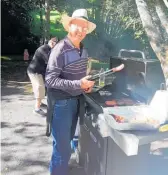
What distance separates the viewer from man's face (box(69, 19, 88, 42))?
250 centimetres

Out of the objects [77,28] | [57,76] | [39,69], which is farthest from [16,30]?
[57,76]

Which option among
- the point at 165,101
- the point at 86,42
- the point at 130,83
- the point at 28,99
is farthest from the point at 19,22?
the point at 165,101

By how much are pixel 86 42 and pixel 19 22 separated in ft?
10.6

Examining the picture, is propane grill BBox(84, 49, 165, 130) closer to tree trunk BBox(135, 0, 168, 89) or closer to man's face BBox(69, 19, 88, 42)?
man's face BBox(69, 19, 88, 42)

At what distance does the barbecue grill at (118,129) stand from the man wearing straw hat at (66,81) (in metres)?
0.22

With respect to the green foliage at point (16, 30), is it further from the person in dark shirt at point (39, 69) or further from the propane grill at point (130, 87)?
the propane grill at point (130, 87)

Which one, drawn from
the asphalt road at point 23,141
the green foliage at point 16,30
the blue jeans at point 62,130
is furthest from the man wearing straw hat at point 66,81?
the green foliage at point 16,30

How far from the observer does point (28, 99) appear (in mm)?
6531

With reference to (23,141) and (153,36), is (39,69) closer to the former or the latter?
(23,141)

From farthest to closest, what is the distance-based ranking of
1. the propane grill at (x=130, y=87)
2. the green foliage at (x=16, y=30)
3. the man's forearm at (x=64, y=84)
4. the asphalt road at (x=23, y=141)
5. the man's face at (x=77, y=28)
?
the green foliage at (x=16, y=30) < the asphalt road at (x=23, y=141) < the propane grill at (x=130, y=87) < the man's face at (x=77, y=28) < the man's forearm at (x=64, y=84)

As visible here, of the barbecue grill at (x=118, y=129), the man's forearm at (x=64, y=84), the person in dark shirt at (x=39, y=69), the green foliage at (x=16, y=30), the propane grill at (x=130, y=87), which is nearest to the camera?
the barbecue grill at (x=118, y=129)

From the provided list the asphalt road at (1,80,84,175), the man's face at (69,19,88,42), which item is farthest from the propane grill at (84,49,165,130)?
the asphalt road at (1,80,84,175)

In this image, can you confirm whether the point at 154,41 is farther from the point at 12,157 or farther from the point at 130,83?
the point at 12,157

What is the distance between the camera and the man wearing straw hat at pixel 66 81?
2396mm
